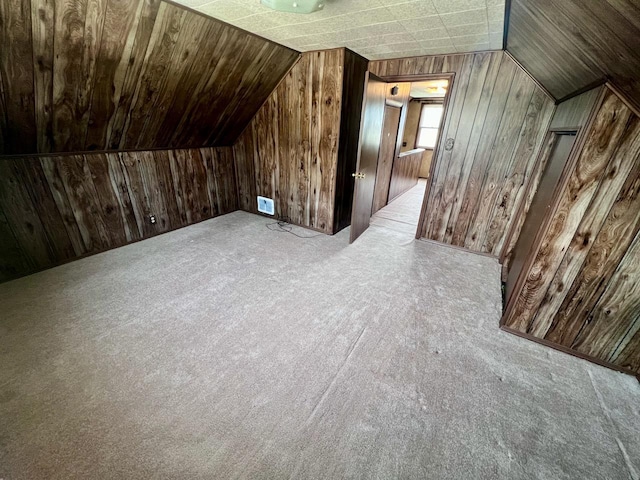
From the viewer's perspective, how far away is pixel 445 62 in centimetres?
276

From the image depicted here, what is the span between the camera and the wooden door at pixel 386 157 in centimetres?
399

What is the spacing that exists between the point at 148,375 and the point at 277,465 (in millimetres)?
935

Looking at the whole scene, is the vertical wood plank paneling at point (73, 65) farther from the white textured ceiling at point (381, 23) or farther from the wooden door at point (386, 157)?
the wooden door at point (386, 157)

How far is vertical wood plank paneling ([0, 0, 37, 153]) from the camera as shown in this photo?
1457 millimetres

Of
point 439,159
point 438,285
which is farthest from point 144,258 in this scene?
point 439,159

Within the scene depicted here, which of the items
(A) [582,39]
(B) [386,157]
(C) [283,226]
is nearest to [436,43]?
(A) [582,39]

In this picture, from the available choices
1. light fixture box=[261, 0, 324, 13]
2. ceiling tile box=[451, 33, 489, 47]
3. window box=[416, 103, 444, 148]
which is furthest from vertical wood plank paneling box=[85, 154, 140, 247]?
window box=[416, 103, 444, 148]

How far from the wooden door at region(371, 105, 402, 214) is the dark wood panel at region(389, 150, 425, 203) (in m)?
0.22

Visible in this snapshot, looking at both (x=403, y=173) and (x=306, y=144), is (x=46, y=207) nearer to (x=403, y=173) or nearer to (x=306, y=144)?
(x=306, y=144)

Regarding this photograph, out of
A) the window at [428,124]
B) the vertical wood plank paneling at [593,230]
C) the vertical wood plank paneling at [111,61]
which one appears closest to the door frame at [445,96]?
the vertical wood plank paneling at [593,230]

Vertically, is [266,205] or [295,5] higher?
[295,5]

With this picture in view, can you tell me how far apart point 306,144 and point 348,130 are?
57 cm

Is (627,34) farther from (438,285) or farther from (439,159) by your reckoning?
(439,159)

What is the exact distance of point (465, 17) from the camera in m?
1.79
